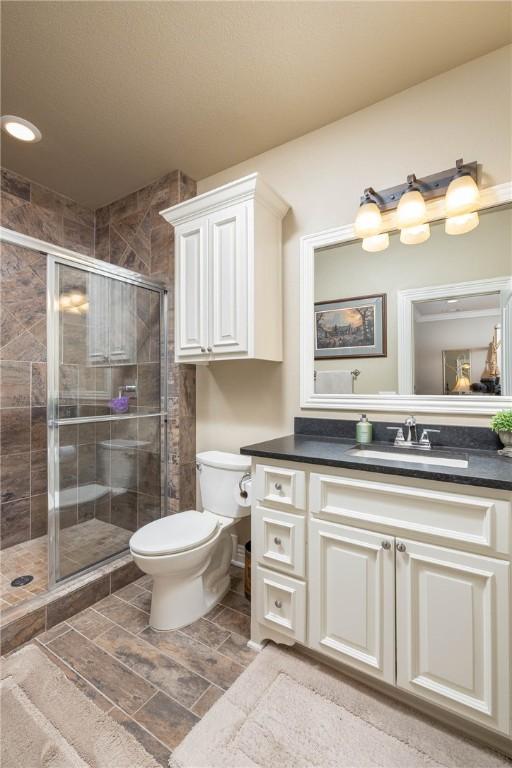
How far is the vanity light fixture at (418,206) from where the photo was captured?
1.47 m

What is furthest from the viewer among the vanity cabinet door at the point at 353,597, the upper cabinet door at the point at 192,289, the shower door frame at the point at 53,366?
the upper cabinet door at the point at 192,289

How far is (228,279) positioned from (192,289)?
0.90 ft

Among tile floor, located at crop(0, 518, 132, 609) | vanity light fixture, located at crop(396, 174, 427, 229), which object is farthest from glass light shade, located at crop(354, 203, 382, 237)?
tile floor, located at crop(0, 518, 132, 609)

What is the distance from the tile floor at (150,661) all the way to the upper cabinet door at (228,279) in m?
1.37

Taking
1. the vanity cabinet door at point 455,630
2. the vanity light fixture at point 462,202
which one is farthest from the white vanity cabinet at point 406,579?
the vanity light fixture at point 462,202

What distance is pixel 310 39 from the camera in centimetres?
143

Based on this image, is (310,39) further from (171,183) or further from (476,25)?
(171,183)

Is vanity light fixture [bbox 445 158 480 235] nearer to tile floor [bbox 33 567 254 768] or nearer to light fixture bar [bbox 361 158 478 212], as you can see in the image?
light fixture bar [bbox 361 158 478 212]

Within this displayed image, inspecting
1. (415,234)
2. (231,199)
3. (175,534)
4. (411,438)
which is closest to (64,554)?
(175,534)

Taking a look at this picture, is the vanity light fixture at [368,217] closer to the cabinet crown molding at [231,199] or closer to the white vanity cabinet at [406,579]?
the cabinet crown molding at [231,199]

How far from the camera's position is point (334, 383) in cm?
185

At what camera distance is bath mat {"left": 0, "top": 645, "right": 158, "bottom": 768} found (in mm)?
1054

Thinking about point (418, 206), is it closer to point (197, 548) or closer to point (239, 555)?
point (197, 548)

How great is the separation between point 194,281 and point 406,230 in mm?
1149
